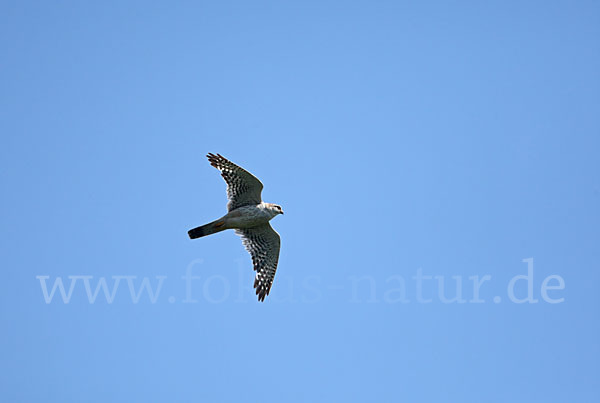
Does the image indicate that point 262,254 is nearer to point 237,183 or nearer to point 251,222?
point 251,222

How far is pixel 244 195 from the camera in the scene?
1686cm

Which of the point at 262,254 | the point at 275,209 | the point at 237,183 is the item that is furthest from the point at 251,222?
the point at 262,254

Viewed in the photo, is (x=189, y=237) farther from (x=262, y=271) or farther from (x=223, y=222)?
(x=262, y=271)

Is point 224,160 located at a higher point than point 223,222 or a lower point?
higher

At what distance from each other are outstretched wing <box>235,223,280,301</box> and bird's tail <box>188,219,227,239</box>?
87 centimetres

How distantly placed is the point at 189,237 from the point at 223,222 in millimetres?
918

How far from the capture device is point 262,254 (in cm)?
1780

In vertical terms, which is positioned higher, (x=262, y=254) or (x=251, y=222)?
(x=251, y=222)

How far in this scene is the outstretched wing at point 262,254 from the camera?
693 inches

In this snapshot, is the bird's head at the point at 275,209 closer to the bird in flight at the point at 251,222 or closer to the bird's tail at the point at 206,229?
the bird in flight at the point at 251,222

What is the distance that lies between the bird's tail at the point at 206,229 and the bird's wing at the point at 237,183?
45 centimetres

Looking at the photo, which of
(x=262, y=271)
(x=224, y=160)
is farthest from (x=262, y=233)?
(x=224, y=160)

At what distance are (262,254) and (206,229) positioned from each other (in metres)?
1.79

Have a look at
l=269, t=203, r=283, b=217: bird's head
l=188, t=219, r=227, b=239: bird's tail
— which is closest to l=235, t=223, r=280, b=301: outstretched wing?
l=269, t=203, r=283, b=217: bird's head
